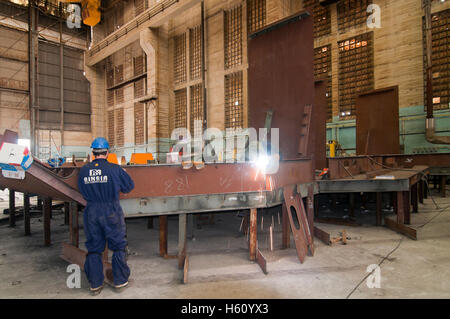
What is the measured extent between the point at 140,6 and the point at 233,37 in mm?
8472

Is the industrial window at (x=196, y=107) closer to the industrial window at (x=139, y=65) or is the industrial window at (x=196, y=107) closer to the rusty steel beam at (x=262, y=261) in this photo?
the industrial window at (x=139, y=65)

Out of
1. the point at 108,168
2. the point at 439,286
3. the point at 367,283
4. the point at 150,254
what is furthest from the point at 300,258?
the point at 108,168

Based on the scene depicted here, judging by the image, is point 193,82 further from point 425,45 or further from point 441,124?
point 441,124

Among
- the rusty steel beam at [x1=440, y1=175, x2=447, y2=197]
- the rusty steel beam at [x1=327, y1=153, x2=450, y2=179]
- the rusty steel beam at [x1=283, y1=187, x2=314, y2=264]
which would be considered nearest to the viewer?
the rusty steel beam at [x1=283, y1=187, x2=314, y2=264]

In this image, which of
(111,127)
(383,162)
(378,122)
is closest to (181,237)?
(383,162)

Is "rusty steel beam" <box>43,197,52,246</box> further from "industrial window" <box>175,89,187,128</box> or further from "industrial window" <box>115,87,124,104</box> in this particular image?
"industrial window" <box>115,87,124,104</box>

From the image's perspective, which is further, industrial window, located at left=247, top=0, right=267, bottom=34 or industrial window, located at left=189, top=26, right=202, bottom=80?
industrial window, located at left=189, top=26, right=202, bottom=80

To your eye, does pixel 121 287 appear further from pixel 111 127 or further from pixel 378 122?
pixel 111 127

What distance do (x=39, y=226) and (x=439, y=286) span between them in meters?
7.36

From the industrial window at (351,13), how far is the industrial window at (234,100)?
510cm

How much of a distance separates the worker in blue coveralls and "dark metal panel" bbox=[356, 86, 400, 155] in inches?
302

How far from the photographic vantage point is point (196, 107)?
1540 cm

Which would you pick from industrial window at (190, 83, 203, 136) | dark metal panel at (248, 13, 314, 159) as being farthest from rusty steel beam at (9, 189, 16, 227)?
industrial window at (190, 83, 203, 136)

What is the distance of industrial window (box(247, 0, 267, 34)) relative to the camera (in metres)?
12.3
